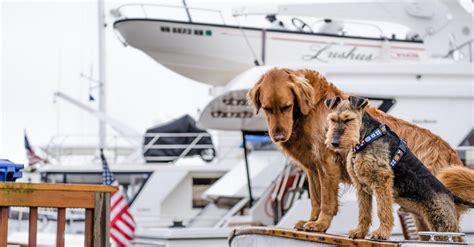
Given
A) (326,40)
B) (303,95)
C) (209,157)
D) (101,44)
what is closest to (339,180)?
(303,95)

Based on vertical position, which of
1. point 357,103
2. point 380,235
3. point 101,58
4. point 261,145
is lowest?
point 380,235

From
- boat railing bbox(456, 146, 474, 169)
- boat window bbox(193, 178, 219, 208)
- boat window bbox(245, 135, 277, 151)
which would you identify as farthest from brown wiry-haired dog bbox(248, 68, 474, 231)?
boat window bbox(193, 178, 219, 208)

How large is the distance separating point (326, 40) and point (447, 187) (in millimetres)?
10597

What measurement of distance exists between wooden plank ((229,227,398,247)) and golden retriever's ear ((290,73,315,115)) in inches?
25.8

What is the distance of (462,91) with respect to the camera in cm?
1028

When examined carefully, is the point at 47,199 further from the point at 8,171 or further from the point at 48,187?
the point at 8,171

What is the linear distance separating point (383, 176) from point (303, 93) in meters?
0.75

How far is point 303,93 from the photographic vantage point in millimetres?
4629

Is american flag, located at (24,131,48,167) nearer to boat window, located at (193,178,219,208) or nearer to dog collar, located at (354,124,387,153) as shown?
boat window, located at (193,178,219,208)

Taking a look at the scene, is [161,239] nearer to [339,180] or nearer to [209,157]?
[339,180]

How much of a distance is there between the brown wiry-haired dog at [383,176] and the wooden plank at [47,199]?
1601 millimetres

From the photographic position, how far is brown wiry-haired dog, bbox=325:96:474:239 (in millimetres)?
4070

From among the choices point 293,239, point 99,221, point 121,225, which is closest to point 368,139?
point 293,239

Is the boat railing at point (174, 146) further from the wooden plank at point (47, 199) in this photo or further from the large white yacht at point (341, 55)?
the wooden plank at point (47, 199)
